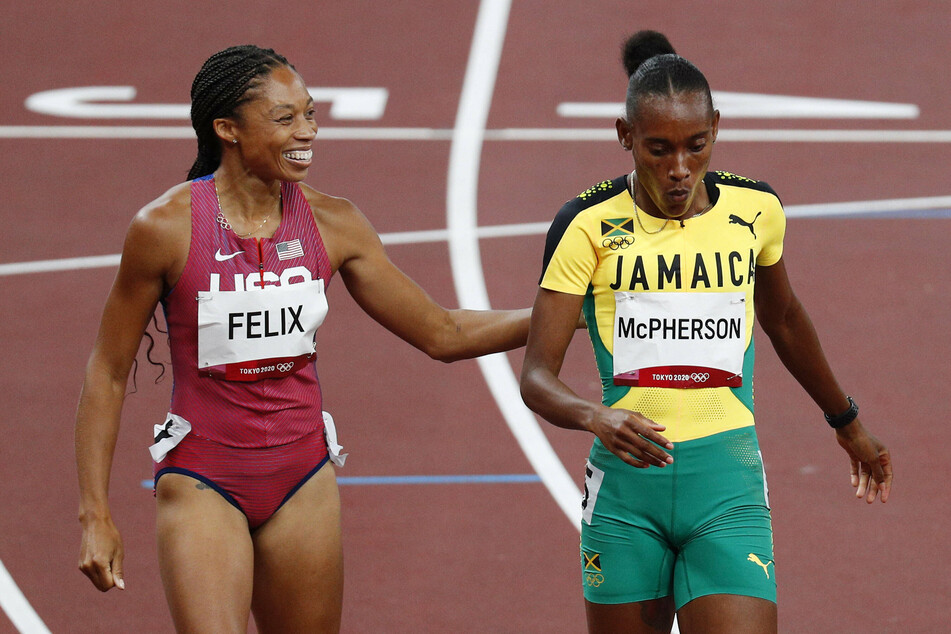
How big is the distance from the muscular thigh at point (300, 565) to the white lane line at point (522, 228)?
4.36m

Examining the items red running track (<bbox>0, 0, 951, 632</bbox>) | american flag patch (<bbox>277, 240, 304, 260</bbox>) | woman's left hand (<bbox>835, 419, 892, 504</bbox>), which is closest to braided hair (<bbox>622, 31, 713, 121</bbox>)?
american flag patch (<bbox>277, 240, 304, 260</bbox>)

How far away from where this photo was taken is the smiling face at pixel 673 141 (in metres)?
3.47

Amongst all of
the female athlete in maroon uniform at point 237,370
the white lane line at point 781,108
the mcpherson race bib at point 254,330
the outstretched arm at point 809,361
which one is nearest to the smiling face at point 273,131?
the female athlete in maroon uniform at point 237,370

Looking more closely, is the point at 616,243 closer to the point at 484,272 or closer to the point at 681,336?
the point at 681,336

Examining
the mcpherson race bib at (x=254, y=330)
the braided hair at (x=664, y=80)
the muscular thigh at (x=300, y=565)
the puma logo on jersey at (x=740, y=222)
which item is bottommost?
the muscular thigh at (x=300, y=565)

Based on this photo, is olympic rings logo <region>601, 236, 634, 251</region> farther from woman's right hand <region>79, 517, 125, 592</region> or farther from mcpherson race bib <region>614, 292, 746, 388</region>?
woman's right hand <region>79, 517, 125, 592</region>

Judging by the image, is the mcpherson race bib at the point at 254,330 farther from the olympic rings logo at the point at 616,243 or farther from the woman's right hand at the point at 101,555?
the olympic rings logo at the point at 616,243

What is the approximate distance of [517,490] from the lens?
6.49m

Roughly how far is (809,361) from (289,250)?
1596 mm

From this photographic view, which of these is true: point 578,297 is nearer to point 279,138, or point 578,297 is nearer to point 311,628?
point 279,138

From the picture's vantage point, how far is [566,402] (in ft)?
11.5

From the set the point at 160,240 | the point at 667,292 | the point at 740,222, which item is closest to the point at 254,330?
the point at 160,240

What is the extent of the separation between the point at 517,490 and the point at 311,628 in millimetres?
2685

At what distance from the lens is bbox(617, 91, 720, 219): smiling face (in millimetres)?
3469
